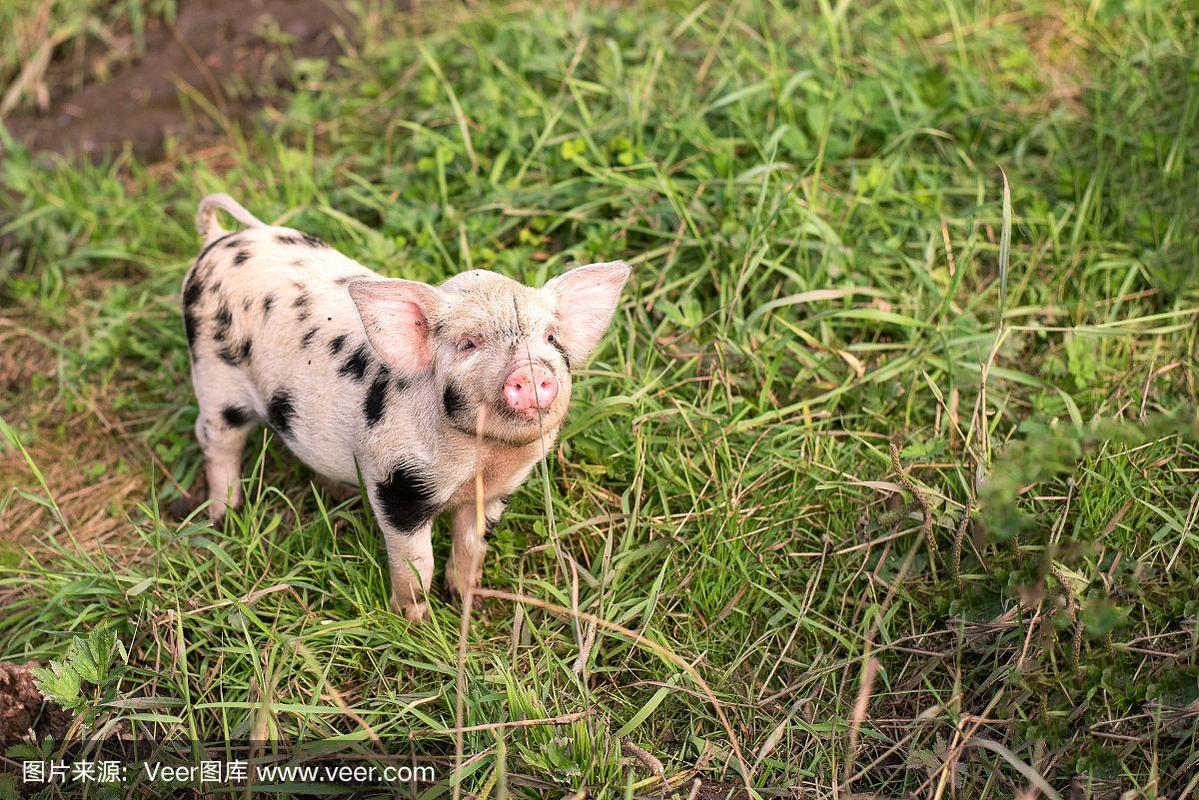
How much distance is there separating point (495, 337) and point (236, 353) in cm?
124

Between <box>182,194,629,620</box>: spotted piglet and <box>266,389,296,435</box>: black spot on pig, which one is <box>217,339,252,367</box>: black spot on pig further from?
<box>266,389,296,435</box>: black spot on pig

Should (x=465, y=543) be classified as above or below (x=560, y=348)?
below

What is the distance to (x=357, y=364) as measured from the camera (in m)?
3.64

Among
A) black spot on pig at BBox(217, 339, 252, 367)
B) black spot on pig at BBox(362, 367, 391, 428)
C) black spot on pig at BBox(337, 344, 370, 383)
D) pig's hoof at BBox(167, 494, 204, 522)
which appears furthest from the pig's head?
pig's hoof at BBox(167, 494, 204, 522)

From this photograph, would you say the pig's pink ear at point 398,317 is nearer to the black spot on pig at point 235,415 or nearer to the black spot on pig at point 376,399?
the black spot on pig at point 376,399

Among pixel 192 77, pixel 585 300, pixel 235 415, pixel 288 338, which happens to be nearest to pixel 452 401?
pixel 585 300

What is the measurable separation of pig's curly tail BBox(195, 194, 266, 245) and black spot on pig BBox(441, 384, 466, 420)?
143 cm

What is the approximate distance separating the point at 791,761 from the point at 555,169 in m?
2.94

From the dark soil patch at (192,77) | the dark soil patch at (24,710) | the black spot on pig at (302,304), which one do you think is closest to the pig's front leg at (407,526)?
the black spot on pig at (302,304)

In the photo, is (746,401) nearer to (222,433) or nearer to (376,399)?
(376,399)

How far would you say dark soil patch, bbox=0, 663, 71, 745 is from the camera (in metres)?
3.54

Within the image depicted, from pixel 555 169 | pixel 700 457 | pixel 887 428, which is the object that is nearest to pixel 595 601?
pixel 700 457

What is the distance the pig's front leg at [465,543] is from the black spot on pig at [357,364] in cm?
60

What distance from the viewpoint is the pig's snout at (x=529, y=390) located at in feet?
9.83
